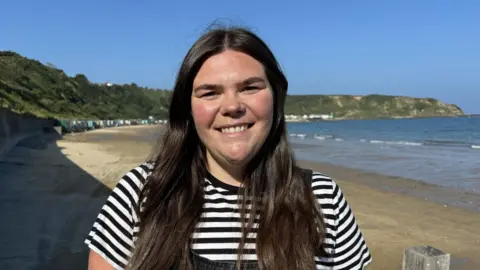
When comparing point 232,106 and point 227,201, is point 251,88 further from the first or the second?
point 227,201

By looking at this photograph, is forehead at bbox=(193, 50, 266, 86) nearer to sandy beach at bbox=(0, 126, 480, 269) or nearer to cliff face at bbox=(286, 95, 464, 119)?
sandy beach at bbox=(0, 126, 480, 269)

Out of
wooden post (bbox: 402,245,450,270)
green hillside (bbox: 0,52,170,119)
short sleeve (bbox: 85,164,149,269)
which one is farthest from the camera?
green hillside (bbox: 0,52,170,119)

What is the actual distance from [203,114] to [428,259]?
117 cm

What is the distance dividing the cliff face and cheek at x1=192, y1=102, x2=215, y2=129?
156250mm

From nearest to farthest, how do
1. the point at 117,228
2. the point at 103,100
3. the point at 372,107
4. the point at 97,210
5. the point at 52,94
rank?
the point at 117,228, the point at 97,210, the point at 52,94, the point at 103,100, the point at 372,107

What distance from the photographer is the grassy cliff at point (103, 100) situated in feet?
157

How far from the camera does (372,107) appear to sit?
170875mm

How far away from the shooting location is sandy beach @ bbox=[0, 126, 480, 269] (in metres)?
5.93

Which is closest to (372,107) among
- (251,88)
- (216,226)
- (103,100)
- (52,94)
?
(103,100)

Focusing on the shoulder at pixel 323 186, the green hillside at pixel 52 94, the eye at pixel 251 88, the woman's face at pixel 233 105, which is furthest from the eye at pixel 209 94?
the green hillside at pixel 52 94

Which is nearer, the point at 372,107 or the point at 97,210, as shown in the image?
the point at 97,210

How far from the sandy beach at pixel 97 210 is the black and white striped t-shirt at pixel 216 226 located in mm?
1628

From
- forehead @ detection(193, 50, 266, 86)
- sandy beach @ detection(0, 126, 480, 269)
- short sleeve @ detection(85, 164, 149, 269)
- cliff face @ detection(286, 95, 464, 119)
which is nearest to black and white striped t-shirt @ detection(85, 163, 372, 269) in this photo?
short sleeve @ detection(85, 164, 149, 269)

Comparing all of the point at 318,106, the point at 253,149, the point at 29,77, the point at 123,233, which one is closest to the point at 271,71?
the point at 253,149
